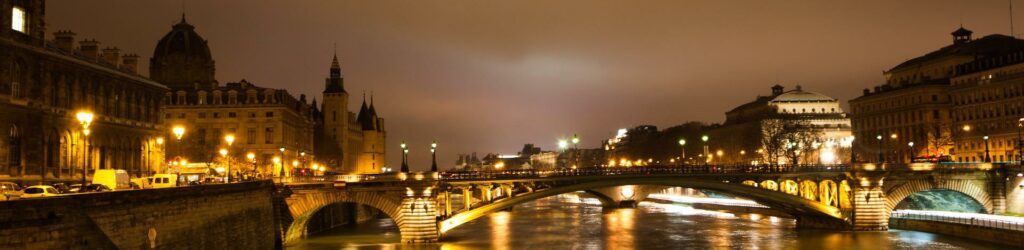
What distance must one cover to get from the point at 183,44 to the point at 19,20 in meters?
69.1

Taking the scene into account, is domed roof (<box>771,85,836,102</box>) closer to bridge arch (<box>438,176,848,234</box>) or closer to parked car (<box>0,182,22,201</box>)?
bridge arch (<box>438,176,848,234</box>)

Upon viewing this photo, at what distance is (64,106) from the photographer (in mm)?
59125

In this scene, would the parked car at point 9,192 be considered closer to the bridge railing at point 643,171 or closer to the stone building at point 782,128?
the bridge railing at point 643,171

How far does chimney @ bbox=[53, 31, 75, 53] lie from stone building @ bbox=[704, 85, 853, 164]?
92.7 metres

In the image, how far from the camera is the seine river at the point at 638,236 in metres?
66.0

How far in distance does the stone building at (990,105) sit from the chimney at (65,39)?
292 ft

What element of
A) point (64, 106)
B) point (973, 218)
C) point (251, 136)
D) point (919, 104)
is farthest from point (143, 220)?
point (919, 104)

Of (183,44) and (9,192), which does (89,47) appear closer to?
(9,192)

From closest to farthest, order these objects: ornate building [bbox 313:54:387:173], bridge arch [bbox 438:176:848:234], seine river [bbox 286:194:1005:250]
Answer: seine river [bbox 286:194:1005:250] < bridge arch [bbox 438:176:848:234] < ornate building [bbox 313:54:387:173]

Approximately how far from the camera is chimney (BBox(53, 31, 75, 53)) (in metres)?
64.1

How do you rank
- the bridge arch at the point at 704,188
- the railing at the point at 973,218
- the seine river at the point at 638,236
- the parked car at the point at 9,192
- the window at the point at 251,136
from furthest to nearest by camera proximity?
1. the window at the point at 251,136
2. the bridge arch at the point at 704,188
3. the seine river at the point at 638,236
4. the railing at the point at 973,218
5. the parked car at the point at 9,192

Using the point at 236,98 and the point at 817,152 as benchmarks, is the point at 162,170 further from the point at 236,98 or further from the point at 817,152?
the point at 817,152

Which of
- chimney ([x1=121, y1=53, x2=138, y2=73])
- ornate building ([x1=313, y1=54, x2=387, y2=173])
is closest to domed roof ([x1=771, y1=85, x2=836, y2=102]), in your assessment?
ornate building ([x1=313, y1=54, x2=387, y2=173])

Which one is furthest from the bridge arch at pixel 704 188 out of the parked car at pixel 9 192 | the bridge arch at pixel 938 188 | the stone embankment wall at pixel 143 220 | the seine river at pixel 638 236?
the parked car at pixel 9 192
